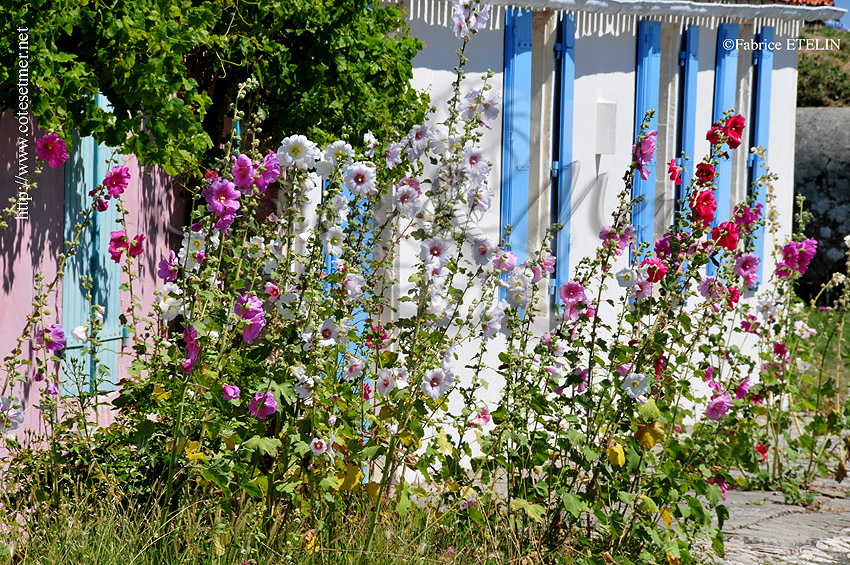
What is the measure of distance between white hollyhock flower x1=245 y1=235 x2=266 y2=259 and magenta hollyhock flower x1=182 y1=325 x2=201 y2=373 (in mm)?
312

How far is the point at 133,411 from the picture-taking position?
4.02 meters

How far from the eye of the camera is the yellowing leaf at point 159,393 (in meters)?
3.63

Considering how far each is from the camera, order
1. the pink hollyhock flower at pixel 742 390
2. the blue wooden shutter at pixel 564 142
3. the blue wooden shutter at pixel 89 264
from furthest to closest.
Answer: the blue wooden shutter at pixel 564 142
the pink hollyhock flower at pixel 742 390
the blue wooden shutter at pixel 89 264

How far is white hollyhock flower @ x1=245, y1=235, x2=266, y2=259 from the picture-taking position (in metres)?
3.21

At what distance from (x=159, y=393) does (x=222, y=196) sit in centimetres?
93

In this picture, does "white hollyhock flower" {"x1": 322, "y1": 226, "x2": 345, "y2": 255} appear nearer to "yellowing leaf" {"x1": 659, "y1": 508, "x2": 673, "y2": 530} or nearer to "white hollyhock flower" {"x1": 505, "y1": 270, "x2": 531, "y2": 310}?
"white hollyhock flower" {"x1": 505, "y1": 270, "x2": 531, "y2": 310}

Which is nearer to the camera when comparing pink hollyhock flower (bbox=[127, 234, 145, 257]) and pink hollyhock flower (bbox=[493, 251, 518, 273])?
pink hollyhock flower (bbox=[493, 251, 518, 273])

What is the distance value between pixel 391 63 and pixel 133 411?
2069 mm

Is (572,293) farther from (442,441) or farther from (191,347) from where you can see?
(191,347)

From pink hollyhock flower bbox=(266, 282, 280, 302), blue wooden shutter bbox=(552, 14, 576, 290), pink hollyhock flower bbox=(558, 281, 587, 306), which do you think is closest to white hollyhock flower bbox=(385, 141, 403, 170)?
pink hollyhock flower bbox=(266, 282, 280, 302)

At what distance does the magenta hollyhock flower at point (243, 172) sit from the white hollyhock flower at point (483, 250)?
0.75 m

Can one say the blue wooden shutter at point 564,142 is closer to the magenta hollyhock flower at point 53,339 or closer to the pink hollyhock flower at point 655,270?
the pink hollyhock flower at point 655,270

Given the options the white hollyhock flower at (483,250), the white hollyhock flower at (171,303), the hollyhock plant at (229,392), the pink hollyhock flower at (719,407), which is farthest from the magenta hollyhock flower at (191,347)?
the pink hollyhock flower at (719,407)

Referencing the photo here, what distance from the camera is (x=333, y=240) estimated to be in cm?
313
